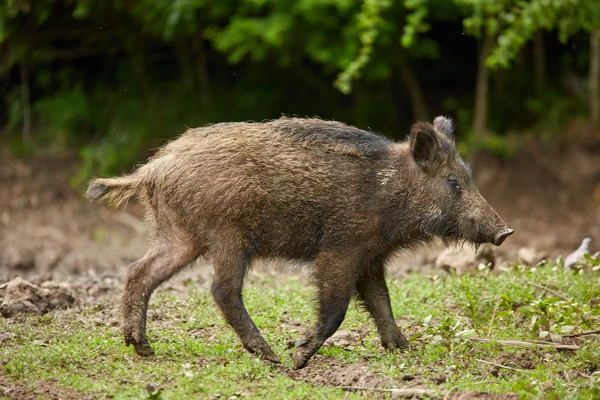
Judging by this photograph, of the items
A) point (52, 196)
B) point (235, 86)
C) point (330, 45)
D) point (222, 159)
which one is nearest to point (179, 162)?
point (222, 159)

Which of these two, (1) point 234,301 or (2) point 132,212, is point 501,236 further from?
(2) point 132,212

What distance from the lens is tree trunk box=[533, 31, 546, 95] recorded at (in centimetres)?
1478

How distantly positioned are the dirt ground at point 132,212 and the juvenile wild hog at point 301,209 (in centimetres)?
379

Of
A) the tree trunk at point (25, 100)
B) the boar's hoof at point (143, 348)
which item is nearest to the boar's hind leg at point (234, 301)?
the boar's hoof at point (143, 348)

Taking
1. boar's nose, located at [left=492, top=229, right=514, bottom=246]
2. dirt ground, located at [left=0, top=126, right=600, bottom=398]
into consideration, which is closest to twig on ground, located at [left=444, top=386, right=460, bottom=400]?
boar's nose, located at [left=492, top=229, right=514, bottom=246]

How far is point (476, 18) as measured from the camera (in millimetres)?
→ 9758

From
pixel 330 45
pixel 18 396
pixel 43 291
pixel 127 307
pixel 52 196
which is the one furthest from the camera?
pixel 52 196

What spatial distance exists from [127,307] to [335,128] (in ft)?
6.46

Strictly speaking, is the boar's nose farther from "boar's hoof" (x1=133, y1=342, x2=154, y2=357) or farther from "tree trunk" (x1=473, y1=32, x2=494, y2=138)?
"tree trunk" (x1=473, y1=32, x2=494, y2=138)

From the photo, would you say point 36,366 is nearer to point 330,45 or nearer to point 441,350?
point 441,350

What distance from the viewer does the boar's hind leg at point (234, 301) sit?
6.26 m

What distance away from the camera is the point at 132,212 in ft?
46.5

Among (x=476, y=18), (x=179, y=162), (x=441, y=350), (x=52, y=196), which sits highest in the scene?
(x=476, y=18)

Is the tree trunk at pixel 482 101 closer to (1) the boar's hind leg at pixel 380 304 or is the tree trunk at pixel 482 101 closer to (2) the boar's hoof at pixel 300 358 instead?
(1) the boar's hind leg at pixel 380 304
